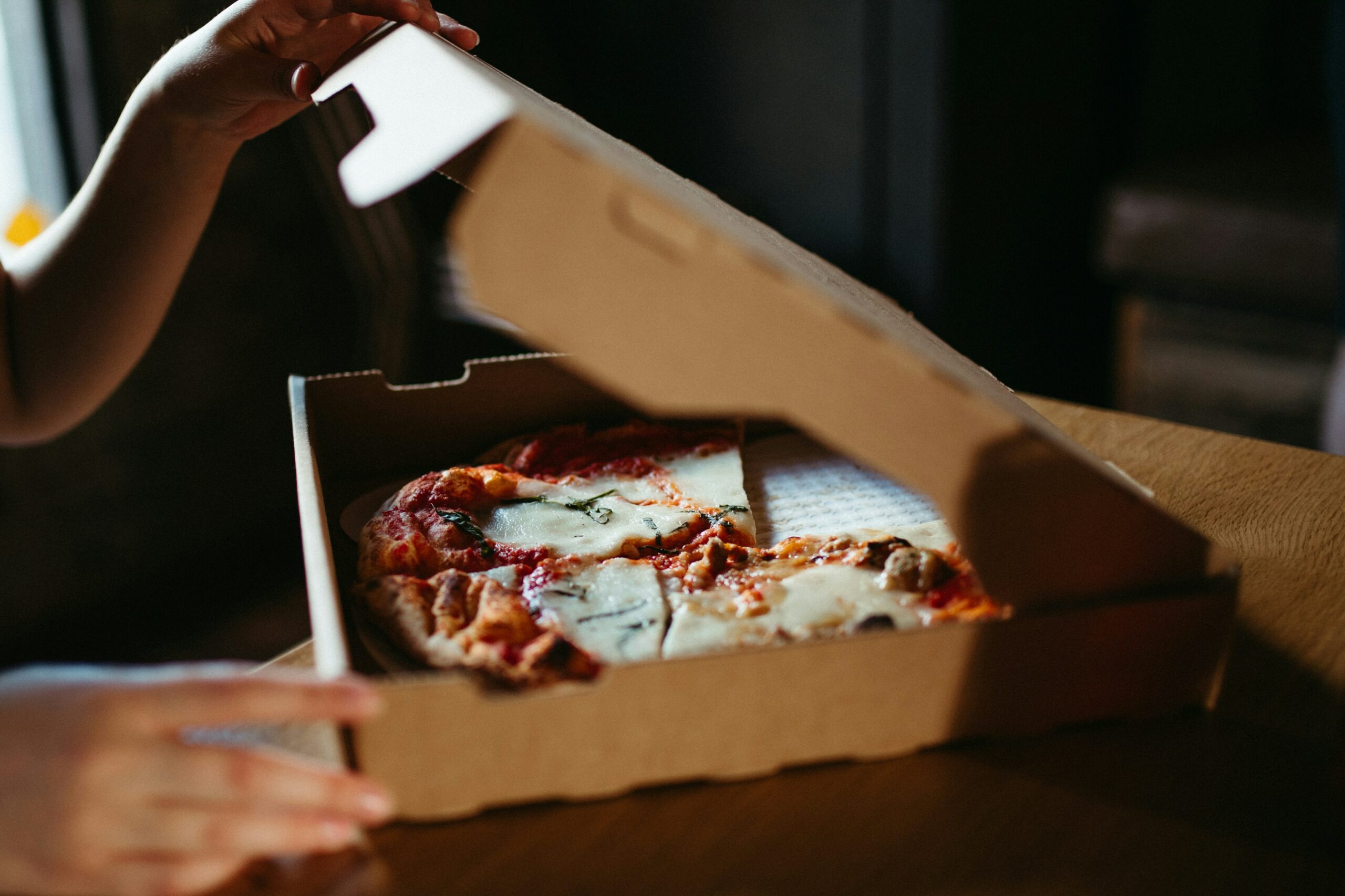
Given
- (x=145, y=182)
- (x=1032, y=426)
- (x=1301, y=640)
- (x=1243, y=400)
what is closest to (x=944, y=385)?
(x=1032, y=426)

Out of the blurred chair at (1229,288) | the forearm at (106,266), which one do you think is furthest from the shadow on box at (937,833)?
the blurred chair at (1229,288)

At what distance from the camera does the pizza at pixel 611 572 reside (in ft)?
2.37

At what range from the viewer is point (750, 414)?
0.65m

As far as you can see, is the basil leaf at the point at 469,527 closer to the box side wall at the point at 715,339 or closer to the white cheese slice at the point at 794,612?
the white cheese slice at the point at 794,612

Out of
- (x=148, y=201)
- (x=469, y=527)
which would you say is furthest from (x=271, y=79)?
(x=469, y=527)

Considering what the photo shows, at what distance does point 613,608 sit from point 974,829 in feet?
0.91

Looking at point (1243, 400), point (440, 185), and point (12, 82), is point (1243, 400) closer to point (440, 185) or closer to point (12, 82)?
point (440, 185)

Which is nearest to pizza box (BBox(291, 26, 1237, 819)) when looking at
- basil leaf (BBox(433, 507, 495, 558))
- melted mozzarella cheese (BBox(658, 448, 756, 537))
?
basil leaf (BBox(433, 507, 495, 558))

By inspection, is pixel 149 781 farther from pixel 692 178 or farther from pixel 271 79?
pixel 692 178

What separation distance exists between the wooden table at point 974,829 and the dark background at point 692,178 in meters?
1.70

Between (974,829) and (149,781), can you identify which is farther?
(974,829)

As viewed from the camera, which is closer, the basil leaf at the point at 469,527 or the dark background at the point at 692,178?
the basil leaf at the point at 469,527

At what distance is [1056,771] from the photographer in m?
0.67

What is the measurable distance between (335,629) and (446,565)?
0.83 ft
